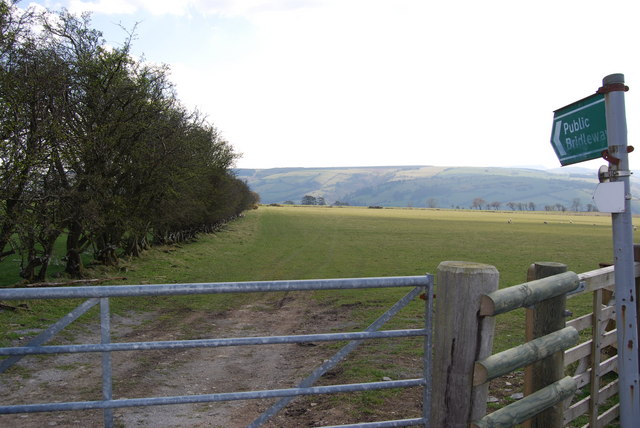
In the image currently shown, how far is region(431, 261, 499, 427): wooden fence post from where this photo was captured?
3.05 m

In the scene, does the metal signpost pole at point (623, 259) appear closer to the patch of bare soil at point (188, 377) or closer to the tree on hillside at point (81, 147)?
the patch of bare soil at point (188, 377)

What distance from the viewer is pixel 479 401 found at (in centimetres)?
309

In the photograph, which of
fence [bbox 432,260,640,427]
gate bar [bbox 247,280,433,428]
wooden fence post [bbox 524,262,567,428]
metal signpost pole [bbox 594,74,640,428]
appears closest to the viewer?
fence [bbox 432,260,640,427]

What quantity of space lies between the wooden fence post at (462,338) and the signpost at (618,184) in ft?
4.87

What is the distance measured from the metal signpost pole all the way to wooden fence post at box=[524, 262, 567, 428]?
60cm

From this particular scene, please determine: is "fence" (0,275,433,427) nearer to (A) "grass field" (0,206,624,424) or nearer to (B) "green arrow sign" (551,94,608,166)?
(B) "green arrow sign" (551,94,608,166)

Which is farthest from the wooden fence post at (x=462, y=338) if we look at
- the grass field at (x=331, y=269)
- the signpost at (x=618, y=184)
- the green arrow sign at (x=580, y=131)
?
the grass field at (x=331, y=269)

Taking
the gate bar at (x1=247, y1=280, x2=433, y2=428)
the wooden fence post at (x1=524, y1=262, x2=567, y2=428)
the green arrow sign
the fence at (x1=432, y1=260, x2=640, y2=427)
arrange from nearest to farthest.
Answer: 1. the fence at (x1=432, y1=260, x2=640, y2=427)
2. the gate bar at (x1=247, y1=280, x2=433, y2=428)
3. the wooden fence post at (x1=524, y1=262, x2=567, y2=428)
4. the green arrow sign

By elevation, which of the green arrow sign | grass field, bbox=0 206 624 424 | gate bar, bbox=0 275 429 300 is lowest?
grass field, bbox=0 206 624 424

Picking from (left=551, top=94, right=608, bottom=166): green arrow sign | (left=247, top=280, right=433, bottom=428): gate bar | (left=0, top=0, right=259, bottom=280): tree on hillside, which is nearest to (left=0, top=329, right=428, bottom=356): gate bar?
(left=247, top=280, right=433, bottom=428): gate bar

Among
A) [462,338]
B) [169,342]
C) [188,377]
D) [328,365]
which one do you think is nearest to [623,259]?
[462,338]

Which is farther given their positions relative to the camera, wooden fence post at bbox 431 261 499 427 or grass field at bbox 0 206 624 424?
grass field at bbox 0 206 624 424

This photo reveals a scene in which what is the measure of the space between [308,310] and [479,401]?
10.6 m

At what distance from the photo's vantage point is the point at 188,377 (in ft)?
25.5
